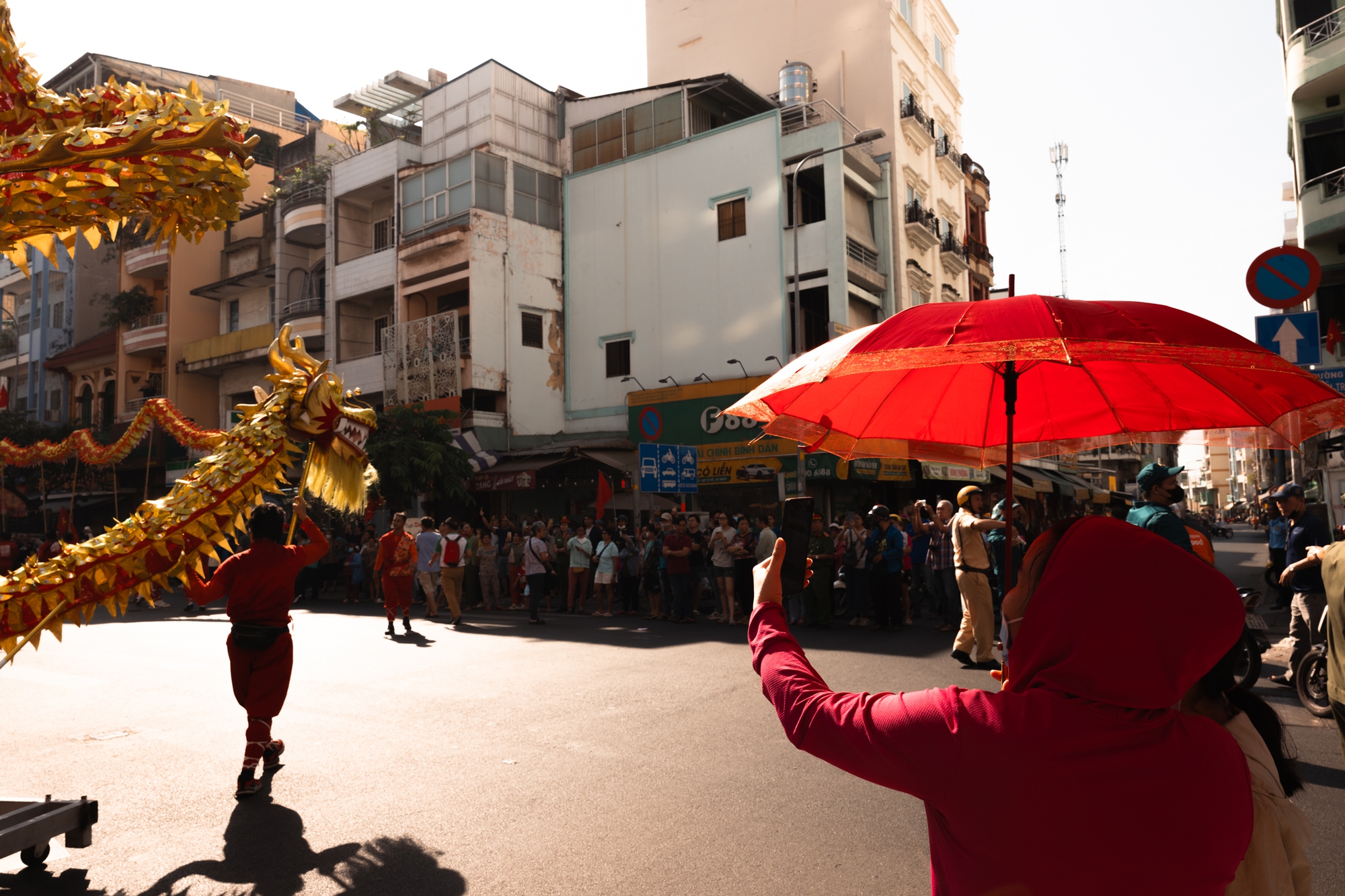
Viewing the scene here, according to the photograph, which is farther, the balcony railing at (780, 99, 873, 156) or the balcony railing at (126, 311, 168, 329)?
the balcony railing at (126, 311, 168, 329)

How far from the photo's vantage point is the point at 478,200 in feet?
80.7

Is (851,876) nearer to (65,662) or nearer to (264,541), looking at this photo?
(264,541)

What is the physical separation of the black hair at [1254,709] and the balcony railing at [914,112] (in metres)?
27.4

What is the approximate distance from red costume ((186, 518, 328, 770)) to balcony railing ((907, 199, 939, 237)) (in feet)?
77.1

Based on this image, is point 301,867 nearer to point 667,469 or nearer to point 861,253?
point 667,469

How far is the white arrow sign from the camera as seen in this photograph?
8.19 meters

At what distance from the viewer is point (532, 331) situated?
26.1 m

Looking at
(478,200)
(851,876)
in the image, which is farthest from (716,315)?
(851,876)

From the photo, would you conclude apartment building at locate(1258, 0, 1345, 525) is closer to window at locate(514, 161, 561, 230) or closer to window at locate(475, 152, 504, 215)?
window at locate(514, 161, 561, 230)

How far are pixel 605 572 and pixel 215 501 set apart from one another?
11.3m

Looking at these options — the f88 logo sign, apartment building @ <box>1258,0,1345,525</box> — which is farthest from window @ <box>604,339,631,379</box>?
apartment building @ <box>1258,0,1345,525</box>

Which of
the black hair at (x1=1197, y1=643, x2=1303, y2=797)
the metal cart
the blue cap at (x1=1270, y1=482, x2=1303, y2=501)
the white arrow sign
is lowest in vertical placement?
the metal cart

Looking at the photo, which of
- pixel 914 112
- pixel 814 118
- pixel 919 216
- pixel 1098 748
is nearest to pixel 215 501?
pixel 1098 748

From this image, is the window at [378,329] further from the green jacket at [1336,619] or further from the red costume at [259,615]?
the green jacket at [1336,619]
